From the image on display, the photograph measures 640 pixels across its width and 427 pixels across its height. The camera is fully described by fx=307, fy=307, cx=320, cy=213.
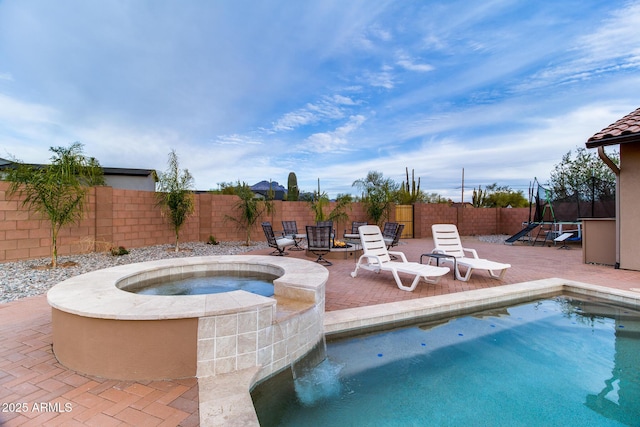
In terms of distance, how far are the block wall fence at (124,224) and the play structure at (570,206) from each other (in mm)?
Answer: 4878

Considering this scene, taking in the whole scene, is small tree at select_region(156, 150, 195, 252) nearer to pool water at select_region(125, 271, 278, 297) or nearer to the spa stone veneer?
pool water at select_region(125, 271, 278, 297)

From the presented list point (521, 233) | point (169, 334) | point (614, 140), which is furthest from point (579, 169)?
point (169, 334)

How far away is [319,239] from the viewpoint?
751 cm

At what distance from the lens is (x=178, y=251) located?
911cm

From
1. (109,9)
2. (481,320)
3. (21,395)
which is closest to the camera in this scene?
(21,395)

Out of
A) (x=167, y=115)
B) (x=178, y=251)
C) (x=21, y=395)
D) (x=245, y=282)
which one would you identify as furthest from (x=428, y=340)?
(x=167, y=115)

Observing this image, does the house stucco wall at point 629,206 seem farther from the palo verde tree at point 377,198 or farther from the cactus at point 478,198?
the cactus at point 478,198

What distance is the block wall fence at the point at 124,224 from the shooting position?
6.79m

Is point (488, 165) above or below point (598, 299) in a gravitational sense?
above

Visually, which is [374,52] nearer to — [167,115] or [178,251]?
[167,115]

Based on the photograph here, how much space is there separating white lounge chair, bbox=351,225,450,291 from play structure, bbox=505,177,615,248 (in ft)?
29.7

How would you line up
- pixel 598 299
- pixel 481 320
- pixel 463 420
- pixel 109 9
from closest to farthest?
pixel 463 420
pixel 481 320
pixel 598 299
pixel 109 9

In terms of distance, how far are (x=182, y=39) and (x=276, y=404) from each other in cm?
985

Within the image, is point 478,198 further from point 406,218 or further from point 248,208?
point 248,208
